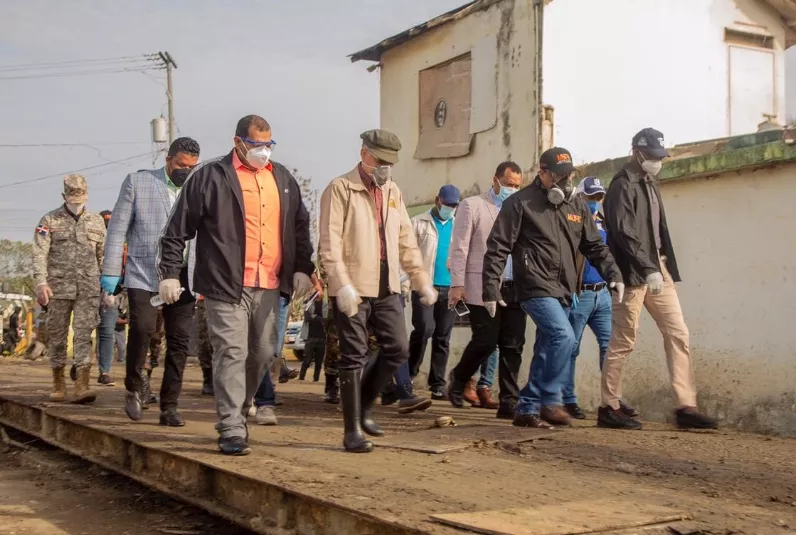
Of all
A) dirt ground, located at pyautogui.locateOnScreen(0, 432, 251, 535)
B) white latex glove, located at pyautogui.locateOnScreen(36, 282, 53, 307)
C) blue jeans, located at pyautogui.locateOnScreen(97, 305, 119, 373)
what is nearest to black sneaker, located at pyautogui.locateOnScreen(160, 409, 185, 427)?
dirt ground, located at pyautogui.locateOnScreen(0, 432, 251, 535)

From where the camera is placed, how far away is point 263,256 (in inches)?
229

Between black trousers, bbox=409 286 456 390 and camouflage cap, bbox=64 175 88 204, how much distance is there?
10.6ft

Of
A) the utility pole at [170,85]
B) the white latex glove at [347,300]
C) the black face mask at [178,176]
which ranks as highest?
the utility pole at [170,85]

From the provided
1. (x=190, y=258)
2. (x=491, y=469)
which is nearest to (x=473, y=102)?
(x=190, y=258)

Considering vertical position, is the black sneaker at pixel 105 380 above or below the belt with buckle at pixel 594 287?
below

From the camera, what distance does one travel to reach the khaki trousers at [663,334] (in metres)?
7.07

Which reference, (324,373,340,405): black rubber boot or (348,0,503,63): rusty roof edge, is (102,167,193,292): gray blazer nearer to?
(324,373,340,405): black rubber boot

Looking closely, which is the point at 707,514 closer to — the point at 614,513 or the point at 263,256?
the point at 614,513

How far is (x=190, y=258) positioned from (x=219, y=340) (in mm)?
1546

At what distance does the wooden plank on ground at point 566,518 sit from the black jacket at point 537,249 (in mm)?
2881

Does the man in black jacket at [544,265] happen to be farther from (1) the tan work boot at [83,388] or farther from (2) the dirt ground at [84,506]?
(1) the tan work boot at [83,388]

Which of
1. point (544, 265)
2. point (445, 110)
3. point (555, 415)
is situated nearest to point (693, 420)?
point (555, 415)

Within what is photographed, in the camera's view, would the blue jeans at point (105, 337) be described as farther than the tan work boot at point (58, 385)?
Yes

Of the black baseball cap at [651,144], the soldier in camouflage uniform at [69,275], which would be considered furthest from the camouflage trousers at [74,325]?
the black baseball cap at [651,144]
